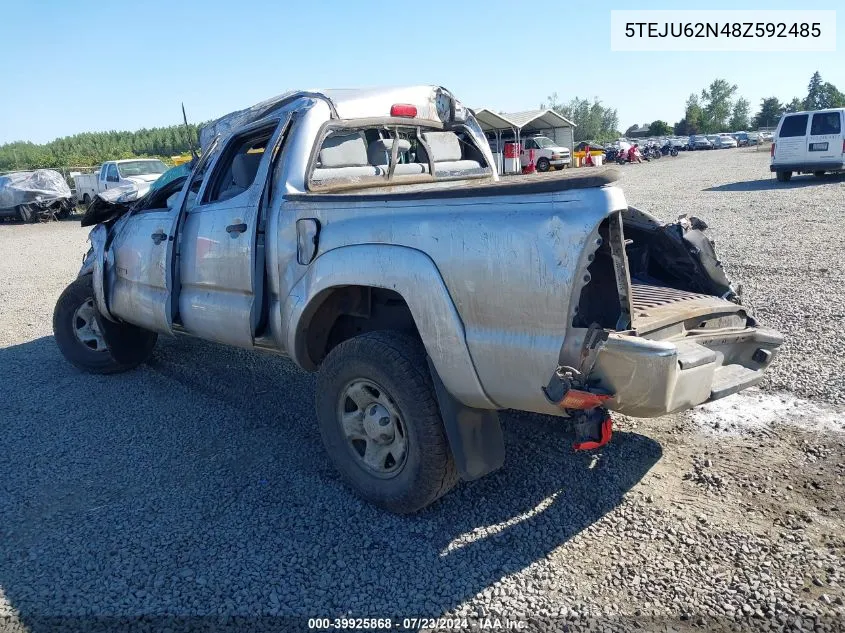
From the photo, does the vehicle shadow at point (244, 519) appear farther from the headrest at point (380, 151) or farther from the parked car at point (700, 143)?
the parked car at point (700, 143)

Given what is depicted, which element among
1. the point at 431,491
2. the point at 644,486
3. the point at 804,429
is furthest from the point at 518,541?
the point at 804,429

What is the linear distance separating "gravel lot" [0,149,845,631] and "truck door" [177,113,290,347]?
0.80 m

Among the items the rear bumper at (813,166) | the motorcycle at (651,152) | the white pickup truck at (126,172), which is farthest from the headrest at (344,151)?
the motorcycle at (651,152)

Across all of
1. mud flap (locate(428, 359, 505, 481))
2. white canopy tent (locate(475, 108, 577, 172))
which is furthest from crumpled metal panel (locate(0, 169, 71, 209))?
mud flap (locate(428, 359, 505, 481))

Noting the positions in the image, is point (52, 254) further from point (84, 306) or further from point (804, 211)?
point (804, 211)

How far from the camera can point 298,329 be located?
362cm

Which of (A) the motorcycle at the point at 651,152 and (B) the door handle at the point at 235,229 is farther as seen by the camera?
(A) the motorcycle at the point at 651,152

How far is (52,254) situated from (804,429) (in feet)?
49.3

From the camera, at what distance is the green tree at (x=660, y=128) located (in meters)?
91.1

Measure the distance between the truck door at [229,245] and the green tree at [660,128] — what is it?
96.0 meters

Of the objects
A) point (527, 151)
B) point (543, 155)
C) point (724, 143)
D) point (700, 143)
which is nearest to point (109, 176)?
point (527, 151)

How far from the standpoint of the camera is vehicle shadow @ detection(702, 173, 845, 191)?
17.4 meters

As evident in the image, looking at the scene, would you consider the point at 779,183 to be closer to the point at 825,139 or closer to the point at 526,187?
the point at 825,139

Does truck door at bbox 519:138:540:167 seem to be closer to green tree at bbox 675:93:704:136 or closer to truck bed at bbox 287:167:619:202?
truck bed at bbox 287:167:619:202
